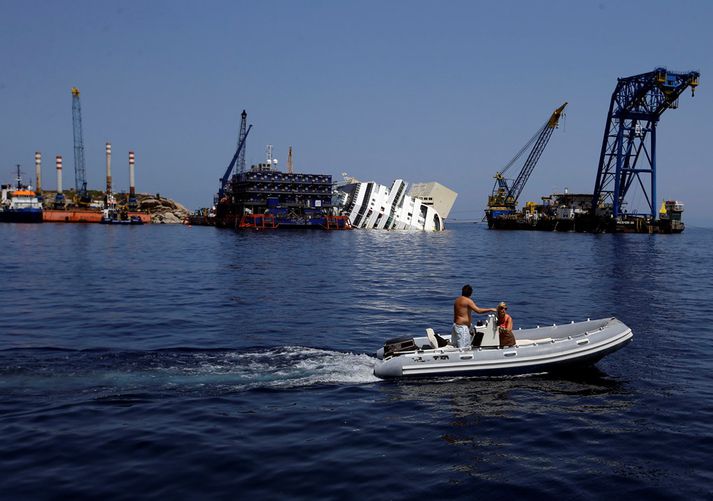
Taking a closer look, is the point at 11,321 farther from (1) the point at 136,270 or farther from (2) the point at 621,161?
(2) the point at 621,161

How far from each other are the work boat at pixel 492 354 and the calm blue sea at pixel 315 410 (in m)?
0.42

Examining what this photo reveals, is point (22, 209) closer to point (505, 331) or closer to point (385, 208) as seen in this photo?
point (385, 208)

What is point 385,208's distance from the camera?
140 m

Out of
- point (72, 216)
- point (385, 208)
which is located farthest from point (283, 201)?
point (72, 216)

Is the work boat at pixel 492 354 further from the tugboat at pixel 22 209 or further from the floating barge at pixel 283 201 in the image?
the tugboat at pixel 22 209

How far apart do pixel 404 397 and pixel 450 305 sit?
15.6 meters


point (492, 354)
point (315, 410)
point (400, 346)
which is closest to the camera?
point (315, 410)

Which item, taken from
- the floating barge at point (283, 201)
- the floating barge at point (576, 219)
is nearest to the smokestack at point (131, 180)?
the floating barge at point (283, 201)

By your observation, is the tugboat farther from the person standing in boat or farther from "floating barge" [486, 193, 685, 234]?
the person standing in boat

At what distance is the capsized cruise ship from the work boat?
121965 mm

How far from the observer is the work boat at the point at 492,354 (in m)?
16.7

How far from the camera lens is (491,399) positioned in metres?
15.4

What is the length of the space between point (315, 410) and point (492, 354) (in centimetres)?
545

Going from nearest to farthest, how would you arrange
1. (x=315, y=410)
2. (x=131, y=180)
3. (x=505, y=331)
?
(x=315, y=410), (x=505, y=331), (x=131, y=180)
